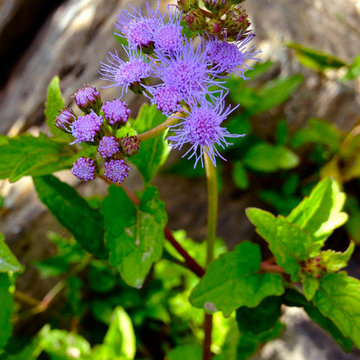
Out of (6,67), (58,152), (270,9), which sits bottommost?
(6,67)

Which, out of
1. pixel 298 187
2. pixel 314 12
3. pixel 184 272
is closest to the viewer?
pixel 184 272

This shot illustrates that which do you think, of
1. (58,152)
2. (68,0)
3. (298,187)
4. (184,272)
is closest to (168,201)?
(184,272)

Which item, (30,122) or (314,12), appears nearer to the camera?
(30,122)

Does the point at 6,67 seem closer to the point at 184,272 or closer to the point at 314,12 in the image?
the point at 184,272

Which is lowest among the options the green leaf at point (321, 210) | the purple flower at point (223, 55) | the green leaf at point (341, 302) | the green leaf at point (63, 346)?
the green leaf at point (63, 346)

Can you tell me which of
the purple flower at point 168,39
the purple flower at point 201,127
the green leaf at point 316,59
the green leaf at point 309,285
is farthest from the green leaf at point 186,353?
the green leaf at point 316,59

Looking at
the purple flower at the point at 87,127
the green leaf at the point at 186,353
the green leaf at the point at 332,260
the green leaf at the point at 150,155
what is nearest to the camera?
the purple flower at the point at 87,127

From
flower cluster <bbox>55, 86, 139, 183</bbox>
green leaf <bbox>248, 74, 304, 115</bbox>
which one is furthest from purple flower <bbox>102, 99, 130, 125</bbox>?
green leaf <bbox>248, 74, 304, 115</bbox>

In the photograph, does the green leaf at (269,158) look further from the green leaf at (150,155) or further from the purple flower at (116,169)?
the purple flower at (116,169)
